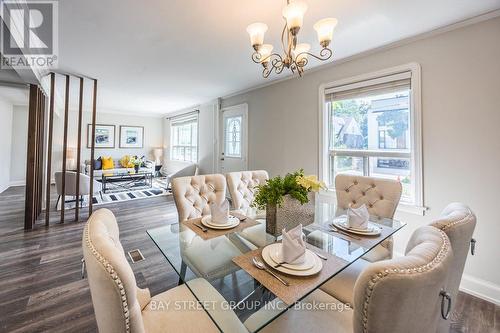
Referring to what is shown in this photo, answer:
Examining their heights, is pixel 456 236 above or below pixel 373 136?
below

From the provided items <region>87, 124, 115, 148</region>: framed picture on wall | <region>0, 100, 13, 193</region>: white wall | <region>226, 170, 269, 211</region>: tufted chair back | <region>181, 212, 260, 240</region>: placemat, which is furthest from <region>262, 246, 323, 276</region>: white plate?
<region>87, 124, 115, 148</region>: framed picture on wall

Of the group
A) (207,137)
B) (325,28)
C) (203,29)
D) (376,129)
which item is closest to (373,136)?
(376,129)

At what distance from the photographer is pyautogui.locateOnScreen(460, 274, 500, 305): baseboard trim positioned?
1.83 metres

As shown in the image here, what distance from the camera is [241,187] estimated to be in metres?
2.25

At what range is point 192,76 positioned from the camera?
3602 mm

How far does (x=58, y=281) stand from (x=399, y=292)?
269cm

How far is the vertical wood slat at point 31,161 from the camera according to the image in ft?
10.4

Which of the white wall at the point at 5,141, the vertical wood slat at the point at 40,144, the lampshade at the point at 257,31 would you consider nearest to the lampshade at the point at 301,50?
the lampshade at the point at 257,31

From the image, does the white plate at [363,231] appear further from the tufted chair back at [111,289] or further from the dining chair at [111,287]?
the tufted chair back at [111,289]

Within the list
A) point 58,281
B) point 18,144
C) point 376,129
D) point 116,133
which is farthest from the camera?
point 116,133

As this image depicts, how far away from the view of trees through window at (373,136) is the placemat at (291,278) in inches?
73.7

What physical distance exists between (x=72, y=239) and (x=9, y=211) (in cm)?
218

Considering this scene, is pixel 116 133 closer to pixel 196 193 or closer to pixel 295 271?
pixel 196 193

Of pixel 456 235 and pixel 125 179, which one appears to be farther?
pixel 125 179
